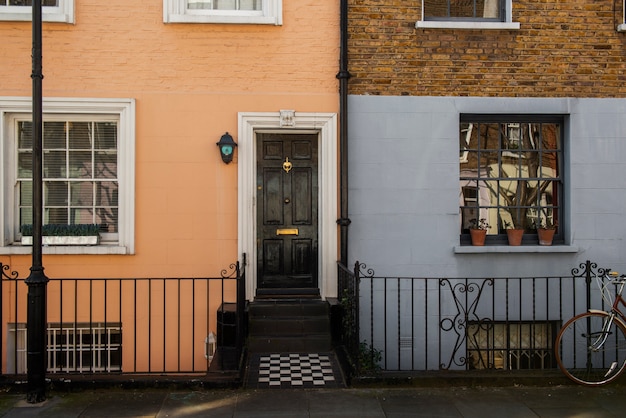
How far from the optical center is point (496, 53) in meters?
8.18

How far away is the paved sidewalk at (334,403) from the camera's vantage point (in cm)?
558

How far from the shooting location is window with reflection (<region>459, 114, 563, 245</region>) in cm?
842

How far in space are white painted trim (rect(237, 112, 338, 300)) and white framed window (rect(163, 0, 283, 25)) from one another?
128cm

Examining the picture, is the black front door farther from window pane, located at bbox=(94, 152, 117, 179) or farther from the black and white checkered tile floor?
window pane, located at bbox=(94, 152, 117, 179)

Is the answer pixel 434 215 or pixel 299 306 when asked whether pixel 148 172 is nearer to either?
pixel 299 306

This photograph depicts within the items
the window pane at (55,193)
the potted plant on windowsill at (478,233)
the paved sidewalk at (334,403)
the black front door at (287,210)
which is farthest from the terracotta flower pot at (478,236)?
the window pane at (55,193)

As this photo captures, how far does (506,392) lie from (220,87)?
17.1ft

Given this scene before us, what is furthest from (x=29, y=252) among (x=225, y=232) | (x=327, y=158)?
(x=327, y=158)

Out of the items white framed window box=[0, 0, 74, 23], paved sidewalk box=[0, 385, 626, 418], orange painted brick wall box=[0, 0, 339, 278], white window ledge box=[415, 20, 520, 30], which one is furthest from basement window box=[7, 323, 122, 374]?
white window ledge box=[415, 20, 520, 30]

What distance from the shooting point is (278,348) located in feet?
24.9

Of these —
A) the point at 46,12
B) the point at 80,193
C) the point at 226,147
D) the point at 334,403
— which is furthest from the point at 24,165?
the point at 334,403

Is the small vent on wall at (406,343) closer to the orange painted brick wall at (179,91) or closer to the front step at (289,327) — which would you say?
the front step at (289,327)

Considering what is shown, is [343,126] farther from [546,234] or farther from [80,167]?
[80,167]

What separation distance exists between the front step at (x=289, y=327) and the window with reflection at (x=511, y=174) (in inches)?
95.4
